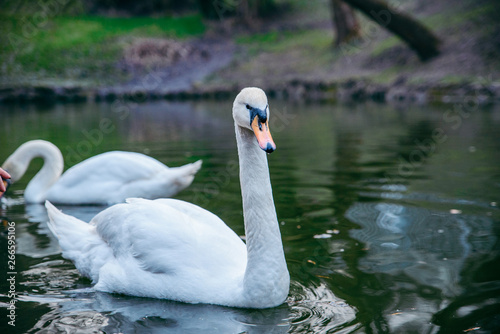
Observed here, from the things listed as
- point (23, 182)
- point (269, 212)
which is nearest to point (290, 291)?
point (269, 212)

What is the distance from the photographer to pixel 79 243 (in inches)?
169

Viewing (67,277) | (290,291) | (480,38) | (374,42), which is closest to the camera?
(290,291)

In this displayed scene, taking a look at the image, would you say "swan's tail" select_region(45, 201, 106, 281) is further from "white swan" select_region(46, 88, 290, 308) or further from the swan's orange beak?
the swan's orange beak

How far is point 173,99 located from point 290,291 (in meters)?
20.3

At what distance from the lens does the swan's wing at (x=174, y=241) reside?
3.69 metres

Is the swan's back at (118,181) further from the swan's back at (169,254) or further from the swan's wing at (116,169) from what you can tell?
the swan's back at (169,254)

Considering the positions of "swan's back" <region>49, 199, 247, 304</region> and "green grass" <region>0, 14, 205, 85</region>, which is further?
"green grass" <region>0, 14, 205, 85</region>

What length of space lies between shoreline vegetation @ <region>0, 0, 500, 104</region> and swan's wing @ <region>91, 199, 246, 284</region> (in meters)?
14.2

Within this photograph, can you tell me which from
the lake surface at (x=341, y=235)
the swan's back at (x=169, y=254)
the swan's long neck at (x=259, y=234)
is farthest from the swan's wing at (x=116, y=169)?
the swan's long neck at (x=259, y=234)

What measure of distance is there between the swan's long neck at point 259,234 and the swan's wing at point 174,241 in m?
Result: 0.27

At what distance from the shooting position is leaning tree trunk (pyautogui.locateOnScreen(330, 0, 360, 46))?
22.1 metres

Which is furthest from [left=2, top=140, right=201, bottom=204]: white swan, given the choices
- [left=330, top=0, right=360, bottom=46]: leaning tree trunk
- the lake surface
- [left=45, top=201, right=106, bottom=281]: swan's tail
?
[left=330, top=0, right=360, bottom=46]: leaning tree trunk

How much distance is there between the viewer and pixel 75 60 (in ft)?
86.7

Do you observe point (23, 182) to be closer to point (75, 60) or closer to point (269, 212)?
point (269, 212)
